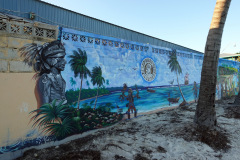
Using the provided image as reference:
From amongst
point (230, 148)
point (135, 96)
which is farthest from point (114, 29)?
point (230, 148)

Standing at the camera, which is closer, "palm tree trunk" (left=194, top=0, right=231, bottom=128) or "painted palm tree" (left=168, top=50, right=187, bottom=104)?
"palm tree trunk" (left=194, top=0, right=231, bottom=128)

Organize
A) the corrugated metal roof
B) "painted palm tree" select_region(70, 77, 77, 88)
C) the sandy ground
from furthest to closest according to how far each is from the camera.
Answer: the corrugated metal roof, "painted palm tree" select_region(70, 77, 77, 88), the sandy ground

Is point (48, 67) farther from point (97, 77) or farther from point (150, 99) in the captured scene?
point (150, 99)

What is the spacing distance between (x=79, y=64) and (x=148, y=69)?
3.04 meters

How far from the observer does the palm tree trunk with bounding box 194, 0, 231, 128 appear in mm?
4188

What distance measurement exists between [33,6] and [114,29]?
4330 mm

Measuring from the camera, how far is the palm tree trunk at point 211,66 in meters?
4.19

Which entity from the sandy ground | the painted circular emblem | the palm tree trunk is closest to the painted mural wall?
the painted circular emblem

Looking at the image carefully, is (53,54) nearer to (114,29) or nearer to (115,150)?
(115,150)

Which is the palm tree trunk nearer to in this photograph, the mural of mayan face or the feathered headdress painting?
the mural of mayan face

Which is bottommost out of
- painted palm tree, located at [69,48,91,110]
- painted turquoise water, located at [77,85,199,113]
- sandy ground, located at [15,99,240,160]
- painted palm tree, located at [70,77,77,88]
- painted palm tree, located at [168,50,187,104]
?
sandy ground, located at [15,99,240,160]

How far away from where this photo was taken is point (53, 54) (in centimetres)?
351

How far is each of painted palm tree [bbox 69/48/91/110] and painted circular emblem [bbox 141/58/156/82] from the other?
8.10 ft

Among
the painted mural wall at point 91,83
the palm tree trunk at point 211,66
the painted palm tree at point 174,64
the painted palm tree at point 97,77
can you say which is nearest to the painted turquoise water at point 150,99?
the painted mural wall at point 91,83
